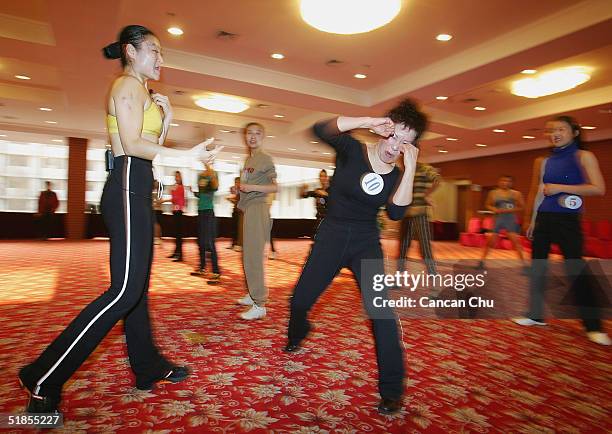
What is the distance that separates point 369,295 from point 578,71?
7.81m

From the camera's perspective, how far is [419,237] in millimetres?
4293

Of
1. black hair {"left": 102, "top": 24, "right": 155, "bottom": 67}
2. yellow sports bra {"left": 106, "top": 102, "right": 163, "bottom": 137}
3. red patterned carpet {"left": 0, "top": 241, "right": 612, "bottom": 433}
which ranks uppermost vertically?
black hair {"left": 102, "top": 24, "right": 155, "bottom": 67}

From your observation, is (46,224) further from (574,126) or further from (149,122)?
(574,126)

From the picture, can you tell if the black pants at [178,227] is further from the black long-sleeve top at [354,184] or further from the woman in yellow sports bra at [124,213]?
the black long-sleeve top at [354,184]

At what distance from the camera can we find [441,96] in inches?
313

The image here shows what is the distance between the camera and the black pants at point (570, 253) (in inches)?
118

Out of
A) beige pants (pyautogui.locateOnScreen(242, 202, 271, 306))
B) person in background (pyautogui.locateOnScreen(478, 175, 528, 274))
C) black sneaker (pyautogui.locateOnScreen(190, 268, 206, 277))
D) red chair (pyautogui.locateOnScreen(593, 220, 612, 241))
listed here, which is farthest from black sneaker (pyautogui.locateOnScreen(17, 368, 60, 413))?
red chair (pyautogui.locateOnScreen(593, 220, 612, 241))

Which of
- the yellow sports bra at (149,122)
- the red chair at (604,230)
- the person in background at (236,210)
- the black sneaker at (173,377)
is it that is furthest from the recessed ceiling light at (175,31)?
the red chair at (604,230)

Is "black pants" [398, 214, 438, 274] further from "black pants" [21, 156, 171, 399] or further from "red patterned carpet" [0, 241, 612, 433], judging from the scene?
"black pants" [21, 156, 171, 399]

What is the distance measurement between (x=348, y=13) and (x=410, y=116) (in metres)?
3.43

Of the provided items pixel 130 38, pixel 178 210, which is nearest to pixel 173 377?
pixel 130 38

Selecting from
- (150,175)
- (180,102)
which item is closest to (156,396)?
(150,175)

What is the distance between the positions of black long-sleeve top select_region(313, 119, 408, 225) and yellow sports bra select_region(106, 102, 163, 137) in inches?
28.3

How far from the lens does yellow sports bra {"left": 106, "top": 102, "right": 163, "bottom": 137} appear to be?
1.63 m
